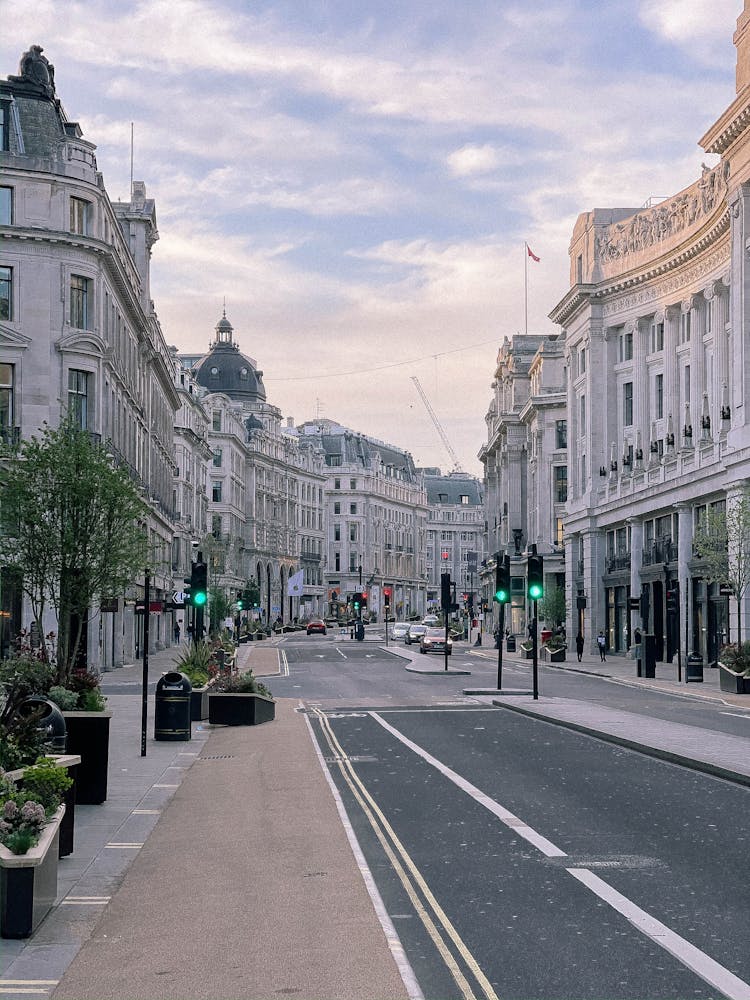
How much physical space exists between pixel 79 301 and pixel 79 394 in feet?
12.1

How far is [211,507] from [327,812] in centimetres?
12476

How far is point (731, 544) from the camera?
2079 inches

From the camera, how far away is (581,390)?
86375 millimetres

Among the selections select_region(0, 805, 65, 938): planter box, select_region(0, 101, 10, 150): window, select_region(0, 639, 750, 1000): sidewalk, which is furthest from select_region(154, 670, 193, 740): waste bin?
select_region(0, 101, 10, 150): window

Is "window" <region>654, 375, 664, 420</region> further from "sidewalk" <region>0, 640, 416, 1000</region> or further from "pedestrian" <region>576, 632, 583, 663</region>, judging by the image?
"sidewalk" <region>0, 640, 416, 1000</region>

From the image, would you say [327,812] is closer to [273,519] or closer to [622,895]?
[622,895]

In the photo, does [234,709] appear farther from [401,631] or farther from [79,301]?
[401,631]

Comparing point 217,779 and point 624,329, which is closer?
point 217,779

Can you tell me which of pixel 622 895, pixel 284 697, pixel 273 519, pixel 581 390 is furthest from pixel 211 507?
pixel 622 895

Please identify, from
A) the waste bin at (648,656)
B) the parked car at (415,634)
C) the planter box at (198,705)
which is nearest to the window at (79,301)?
the planter box at (198,705)

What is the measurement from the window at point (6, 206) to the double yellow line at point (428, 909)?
121 ft

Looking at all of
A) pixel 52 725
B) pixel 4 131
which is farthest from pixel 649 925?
pixel 4 131

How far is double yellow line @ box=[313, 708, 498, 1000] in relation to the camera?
8281mm

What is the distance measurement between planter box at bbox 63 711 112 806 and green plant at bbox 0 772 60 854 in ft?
19.1
